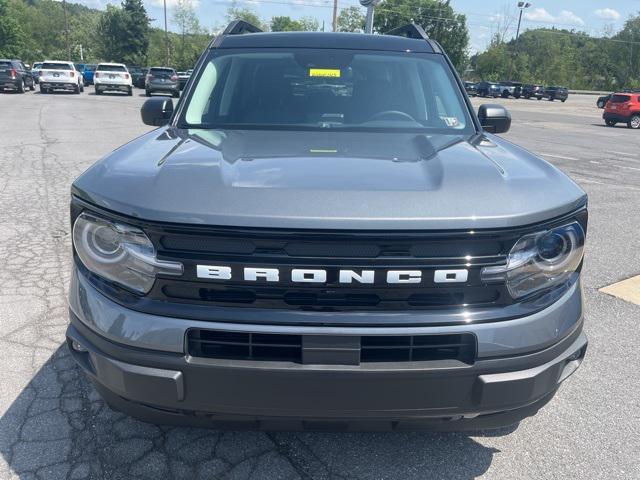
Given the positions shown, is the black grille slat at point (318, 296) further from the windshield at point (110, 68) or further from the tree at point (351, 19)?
the tree at point (351, 19)

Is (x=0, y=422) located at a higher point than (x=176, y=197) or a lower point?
lower

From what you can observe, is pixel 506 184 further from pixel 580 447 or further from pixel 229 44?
pixel 229 44

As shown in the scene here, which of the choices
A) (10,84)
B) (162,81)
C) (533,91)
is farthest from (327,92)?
(533,91)

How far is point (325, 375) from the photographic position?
70.1 inches

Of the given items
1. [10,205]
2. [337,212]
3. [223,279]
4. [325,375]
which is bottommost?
[10,205]

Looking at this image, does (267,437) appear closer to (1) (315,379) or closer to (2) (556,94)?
(1) (315,379)

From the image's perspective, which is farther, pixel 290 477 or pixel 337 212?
pixel 290 477

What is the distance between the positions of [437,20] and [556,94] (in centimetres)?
3411

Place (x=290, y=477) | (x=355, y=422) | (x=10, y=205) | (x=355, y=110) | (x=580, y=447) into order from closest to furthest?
1. (x=355, y=422)
2. (x=290, y=477)
3. (x=580, y=447)
4. (x=355, y=110)
5. (x=10, y=205)

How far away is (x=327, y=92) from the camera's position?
330cm

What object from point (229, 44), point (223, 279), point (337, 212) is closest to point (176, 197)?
point (223, 279)

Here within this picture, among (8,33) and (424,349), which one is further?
(8,33)

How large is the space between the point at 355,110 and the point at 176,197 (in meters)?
1.65

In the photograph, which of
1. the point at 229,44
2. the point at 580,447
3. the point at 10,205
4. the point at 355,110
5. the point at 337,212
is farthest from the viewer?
the point at 10,205
